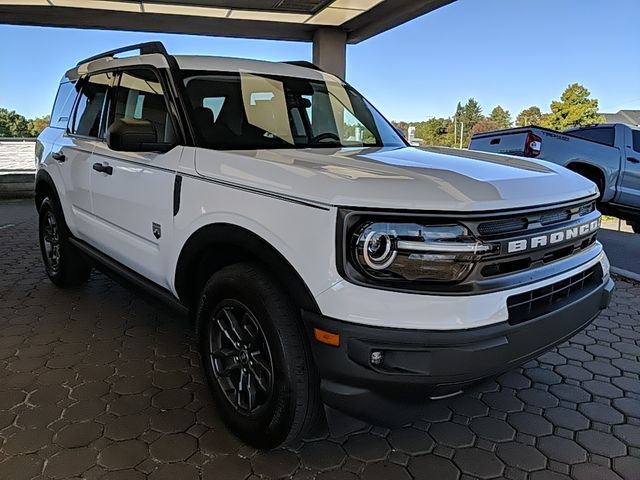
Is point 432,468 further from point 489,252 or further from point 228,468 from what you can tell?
point 489,252

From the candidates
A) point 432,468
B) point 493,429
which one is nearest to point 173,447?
point 432,468

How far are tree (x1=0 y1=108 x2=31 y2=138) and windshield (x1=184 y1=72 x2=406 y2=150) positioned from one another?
41.4ft

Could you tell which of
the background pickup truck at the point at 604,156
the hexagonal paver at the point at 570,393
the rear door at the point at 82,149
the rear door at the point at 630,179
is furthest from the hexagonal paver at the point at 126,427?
the rear door at the point at 630,179

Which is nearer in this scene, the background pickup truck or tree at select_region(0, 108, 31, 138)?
the background pickup truck

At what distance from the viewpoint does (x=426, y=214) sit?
5.96 ft

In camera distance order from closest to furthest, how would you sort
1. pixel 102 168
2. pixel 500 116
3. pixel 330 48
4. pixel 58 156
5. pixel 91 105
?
pixel 102 168
pixel 91 105
pixel 58 156
pixel 330 48
pixel 500 116

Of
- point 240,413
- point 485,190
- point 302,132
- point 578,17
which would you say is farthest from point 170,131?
point 578,17

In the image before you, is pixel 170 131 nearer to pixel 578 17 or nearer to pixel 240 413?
pixel 240 413

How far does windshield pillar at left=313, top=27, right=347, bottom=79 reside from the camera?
1042 centimetres

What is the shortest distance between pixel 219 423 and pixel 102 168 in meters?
1.87

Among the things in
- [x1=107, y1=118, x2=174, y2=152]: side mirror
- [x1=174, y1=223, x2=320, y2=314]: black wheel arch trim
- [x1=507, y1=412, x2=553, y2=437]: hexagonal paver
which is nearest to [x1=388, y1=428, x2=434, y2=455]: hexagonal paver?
[x1=507, y1=412, x2=553, y2=437]: hexagonal paver

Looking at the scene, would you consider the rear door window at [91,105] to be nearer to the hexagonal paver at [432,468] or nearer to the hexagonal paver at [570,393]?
the hexagonal paver at [432,468]

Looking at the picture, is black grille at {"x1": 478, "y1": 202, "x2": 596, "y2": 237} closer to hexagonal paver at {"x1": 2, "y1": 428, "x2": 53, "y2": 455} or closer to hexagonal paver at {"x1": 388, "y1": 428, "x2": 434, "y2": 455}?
hexagonal paver at {"x1": 388, "y1": 428, "x2": 434, "y2": 455}

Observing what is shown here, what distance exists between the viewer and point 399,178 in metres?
2.00
